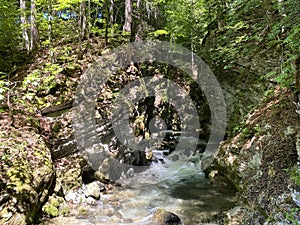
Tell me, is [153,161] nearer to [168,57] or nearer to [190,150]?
[190,150]

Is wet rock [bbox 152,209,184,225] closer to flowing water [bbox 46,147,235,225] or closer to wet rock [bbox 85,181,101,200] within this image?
flowing water [bbox 46,147,235,225]

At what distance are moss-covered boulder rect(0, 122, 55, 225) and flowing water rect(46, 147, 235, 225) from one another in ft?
2.19

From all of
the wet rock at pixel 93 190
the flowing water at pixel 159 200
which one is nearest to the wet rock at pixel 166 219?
the flowing water at pixel 159 200

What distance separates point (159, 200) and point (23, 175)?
11.9 ft

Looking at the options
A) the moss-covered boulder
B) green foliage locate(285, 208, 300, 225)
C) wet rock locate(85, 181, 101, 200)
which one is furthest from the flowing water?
green foliage locate(285, 208, 300, 225)

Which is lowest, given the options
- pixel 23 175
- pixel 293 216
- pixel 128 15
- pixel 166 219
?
pixel 166 219

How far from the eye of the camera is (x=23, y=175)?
15.7 feet

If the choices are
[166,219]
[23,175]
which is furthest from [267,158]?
[23,175]

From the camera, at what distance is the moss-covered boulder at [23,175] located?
171 inches

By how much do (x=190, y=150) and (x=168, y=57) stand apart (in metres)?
5.81

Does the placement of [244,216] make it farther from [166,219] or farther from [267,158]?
[166,219]

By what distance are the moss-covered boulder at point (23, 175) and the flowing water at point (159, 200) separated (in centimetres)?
67

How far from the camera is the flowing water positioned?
541 cm

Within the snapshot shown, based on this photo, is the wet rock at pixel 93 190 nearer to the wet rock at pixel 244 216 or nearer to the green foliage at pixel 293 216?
the wet rock at pixel 244 216
